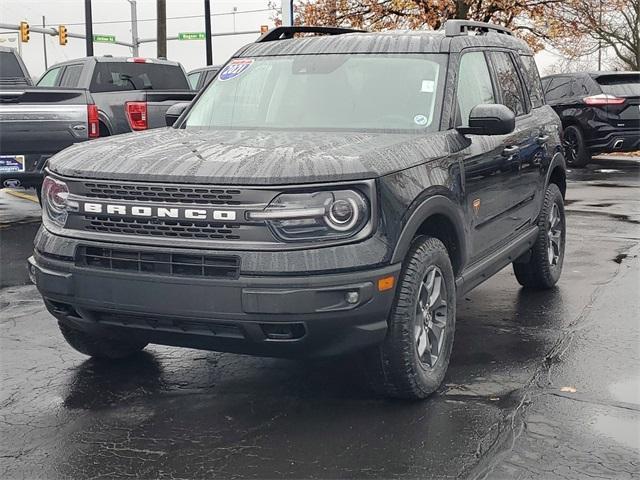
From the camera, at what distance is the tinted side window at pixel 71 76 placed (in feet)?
45.8

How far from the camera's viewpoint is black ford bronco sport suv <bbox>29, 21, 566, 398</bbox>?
388cm

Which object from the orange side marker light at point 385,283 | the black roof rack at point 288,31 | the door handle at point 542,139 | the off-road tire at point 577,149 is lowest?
the off-road tire at point 577,149

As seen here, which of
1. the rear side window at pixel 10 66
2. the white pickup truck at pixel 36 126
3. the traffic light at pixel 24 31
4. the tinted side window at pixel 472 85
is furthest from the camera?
the traffic light at pixel 24 31

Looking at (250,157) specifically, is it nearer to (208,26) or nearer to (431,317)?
(431,317)

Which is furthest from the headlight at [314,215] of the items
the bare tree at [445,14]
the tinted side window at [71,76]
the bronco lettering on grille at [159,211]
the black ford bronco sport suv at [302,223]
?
the bare tree at [445,14]

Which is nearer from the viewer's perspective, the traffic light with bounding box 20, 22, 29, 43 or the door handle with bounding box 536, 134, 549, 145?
the door handle with bounding box 536, 134, 549, 145

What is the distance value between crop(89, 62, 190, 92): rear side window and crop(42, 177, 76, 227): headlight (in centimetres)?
945

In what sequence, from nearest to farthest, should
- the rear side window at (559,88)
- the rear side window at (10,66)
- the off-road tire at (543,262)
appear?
the off-road tire at (543,262)
the rear side window at (10,66)
the rear side window at (559,88)

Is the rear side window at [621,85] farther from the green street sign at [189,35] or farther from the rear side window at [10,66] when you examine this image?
the green street sign at [189,35]

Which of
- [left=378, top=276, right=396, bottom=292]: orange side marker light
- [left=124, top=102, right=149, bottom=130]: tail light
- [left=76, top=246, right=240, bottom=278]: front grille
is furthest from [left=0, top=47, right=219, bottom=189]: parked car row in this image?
[left=378, top=276, right=396, bottom=292]: orange side marker light

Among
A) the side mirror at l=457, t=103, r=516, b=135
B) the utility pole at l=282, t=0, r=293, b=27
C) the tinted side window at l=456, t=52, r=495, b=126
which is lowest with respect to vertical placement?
the side mirror at l=457, t=103, r=516, b=135

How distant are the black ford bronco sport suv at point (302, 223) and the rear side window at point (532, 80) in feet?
4.99

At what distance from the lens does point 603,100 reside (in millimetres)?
17297

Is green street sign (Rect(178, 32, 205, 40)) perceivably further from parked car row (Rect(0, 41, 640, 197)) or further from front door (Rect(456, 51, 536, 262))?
front door (Rect(456, 51, 536, 262))
